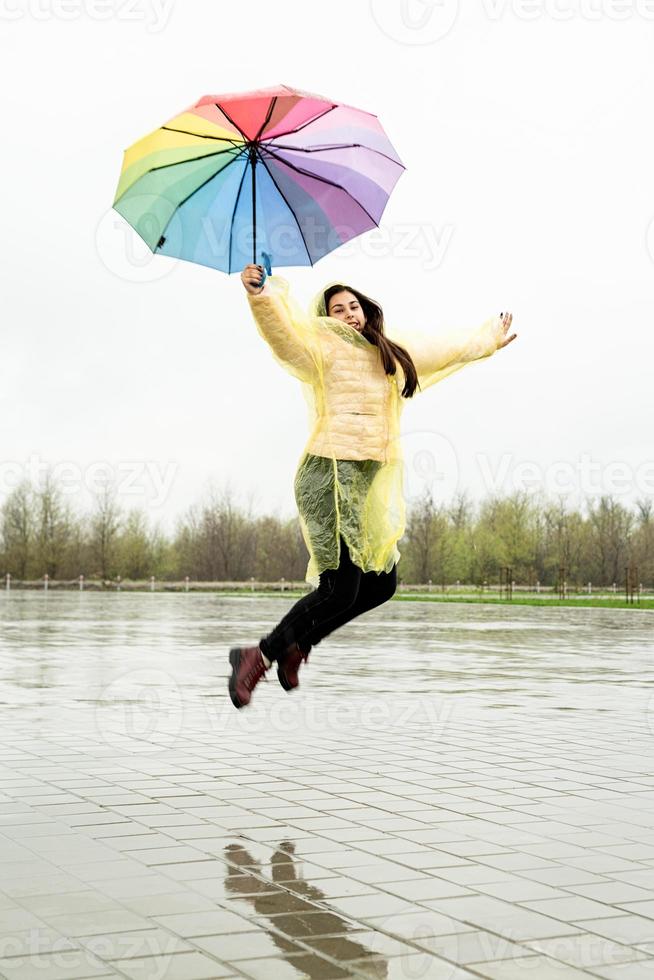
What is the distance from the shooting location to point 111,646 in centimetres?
1555

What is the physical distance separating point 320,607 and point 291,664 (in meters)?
0.32

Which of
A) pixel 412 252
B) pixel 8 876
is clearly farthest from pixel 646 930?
pixel 412 252

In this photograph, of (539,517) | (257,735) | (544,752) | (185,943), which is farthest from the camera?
(539,517)

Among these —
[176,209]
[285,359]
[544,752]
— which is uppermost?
[176,209]

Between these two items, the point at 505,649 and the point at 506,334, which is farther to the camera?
the point at 505,649

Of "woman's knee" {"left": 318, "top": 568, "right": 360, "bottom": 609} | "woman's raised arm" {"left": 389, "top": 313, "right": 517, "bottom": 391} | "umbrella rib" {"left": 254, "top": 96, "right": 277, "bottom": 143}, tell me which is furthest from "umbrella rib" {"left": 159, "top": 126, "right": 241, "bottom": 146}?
"woman's knee" {"left": 318, "top": 568, "right": 360, "bottom": 609}

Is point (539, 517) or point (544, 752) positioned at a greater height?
point (539, 517)

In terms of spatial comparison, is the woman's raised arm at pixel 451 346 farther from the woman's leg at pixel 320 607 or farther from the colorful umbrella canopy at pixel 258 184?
the woman's leg at pixel 320 607

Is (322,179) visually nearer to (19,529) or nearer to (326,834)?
(326,834)

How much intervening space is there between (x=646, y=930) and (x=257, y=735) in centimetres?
431

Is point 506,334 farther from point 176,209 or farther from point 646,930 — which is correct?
point 646,930

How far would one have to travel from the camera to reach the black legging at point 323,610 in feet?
17.9
